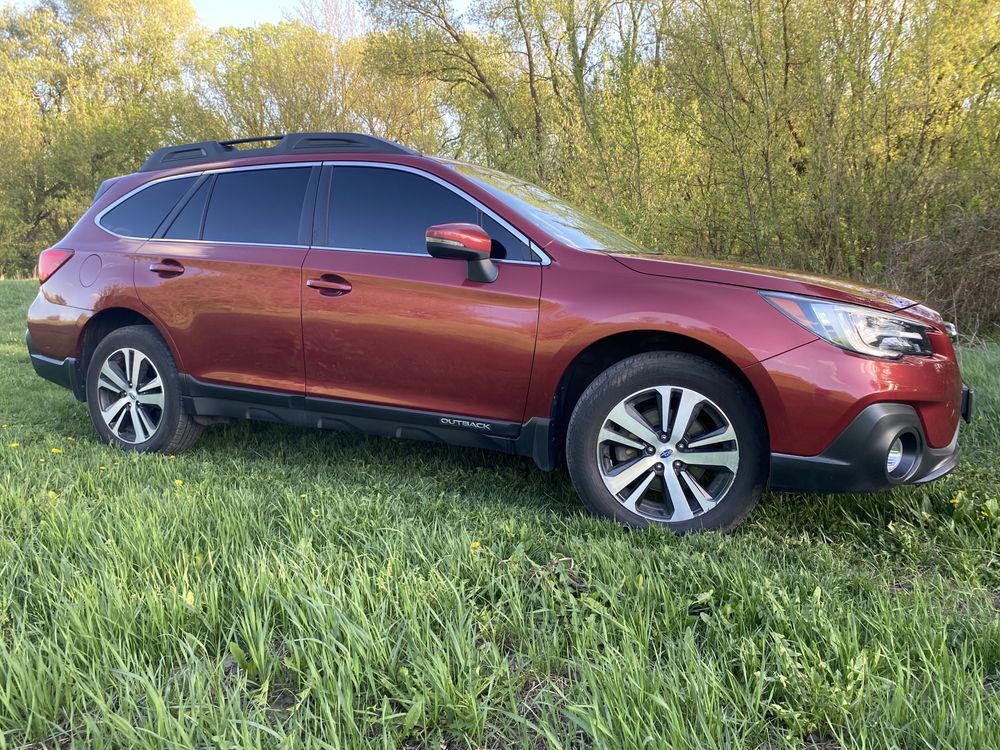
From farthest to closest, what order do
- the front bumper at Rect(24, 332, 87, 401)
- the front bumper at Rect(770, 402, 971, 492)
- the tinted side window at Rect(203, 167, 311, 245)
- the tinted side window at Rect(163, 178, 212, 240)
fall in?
the front bumper at Rect(24, 332, 87, 401) → the tinted side window at Rect(163, 178, 212, 240) → the tinted side window at Rect(203, 167, 311, 245) → the front bumper at Rect(770, 402, 971, 492)

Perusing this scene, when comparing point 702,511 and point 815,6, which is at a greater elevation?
point 815,6

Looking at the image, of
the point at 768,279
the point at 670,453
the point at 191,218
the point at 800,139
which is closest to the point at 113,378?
the point at 191,218

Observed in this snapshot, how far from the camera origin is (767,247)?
8062mm

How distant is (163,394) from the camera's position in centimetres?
389

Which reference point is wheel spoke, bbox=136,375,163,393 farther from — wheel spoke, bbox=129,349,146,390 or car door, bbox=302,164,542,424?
car door, bbox=302,164,542,424

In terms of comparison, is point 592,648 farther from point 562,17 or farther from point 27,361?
point 562,17

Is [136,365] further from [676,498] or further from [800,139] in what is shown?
[800,139]

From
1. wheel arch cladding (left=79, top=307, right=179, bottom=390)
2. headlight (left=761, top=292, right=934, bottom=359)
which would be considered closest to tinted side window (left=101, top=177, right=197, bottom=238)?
wheel arch cladding (left=79, top=307, right=179, bottom=390)

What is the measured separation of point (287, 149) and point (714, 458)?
286 centimetres

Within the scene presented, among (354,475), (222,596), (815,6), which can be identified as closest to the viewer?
(222,596)

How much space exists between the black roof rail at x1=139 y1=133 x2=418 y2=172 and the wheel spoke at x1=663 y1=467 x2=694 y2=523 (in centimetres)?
209

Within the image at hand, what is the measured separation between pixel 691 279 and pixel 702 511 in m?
0.96

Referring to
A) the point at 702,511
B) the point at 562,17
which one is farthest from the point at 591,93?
the point at 702,511

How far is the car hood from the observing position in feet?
8.69
